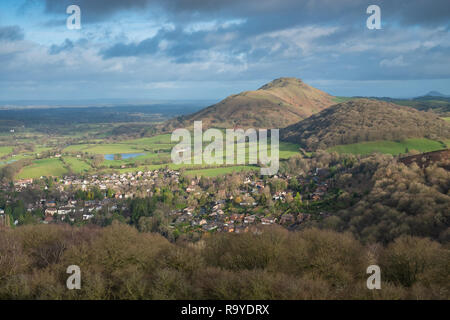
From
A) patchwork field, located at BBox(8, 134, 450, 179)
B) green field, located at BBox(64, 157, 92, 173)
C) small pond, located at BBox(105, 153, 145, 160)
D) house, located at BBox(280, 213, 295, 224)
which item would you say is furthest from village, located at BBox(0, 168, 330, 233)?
small pond, located at BBox(105, 153, 145, 160)

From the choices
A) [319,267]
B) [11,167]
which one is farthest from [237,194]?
[11,167]

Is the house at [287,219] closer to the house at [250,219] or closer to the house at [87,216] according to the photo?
the house at [250,219]

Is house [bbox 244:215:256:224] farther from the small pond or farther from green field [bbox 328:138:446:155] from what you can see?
the small pond

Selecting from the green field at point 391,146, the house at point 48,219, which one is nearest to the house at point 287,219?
the house at point 48,219

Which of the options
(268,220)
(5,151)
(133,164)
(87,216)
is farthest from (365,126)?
(5,151)
